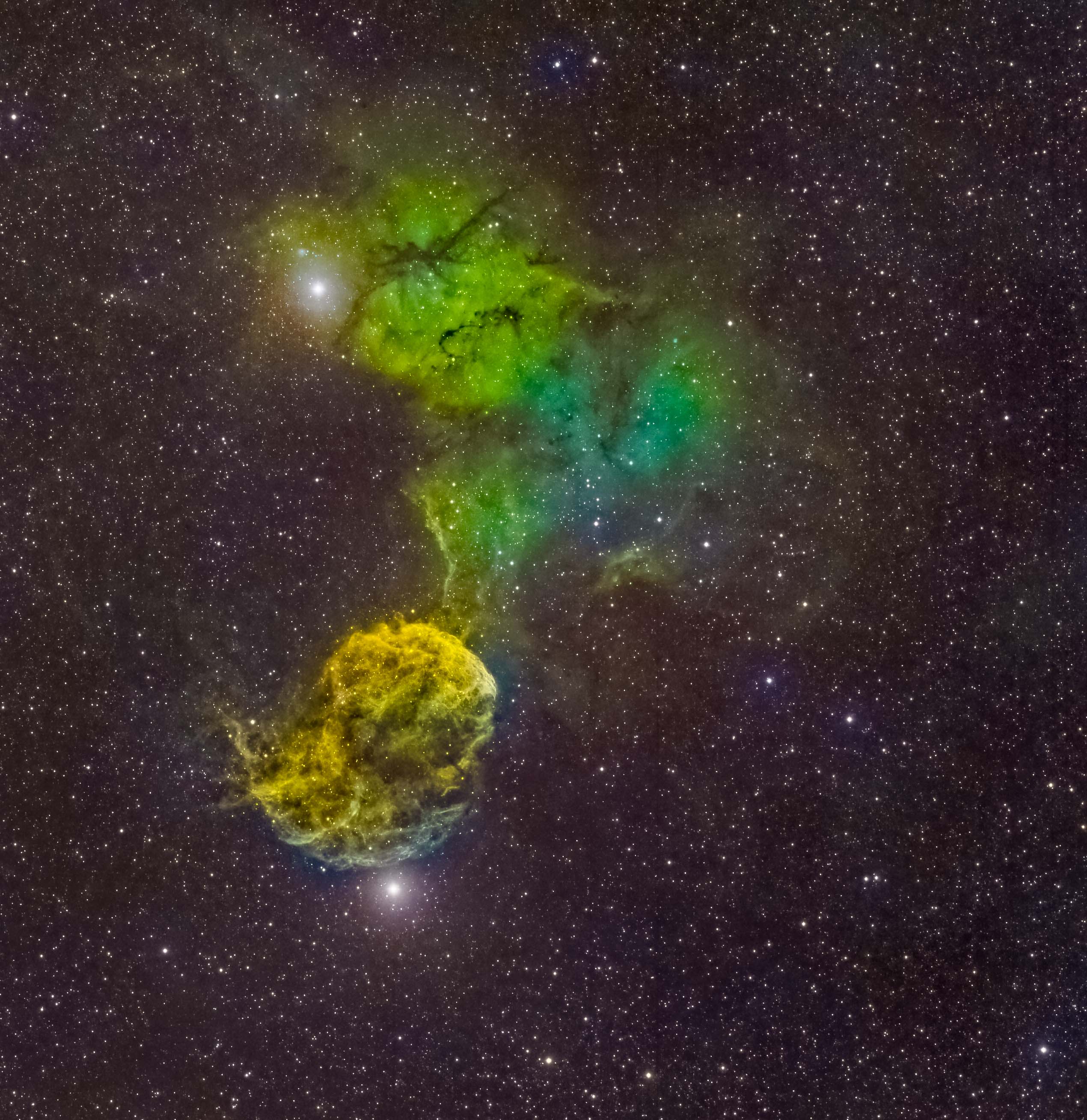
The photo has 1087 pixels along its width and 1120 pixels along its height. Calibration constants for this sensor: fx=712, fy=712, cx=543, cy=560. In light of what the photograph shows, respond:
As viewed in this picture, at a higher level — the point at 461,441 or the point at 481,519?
the point at 461,441

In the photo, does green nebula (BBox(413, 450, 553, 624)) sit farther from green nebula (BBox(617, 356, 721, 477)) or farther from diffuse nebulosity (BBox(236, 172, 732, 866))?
green nebula (BBox(617, 356, 721, 477))

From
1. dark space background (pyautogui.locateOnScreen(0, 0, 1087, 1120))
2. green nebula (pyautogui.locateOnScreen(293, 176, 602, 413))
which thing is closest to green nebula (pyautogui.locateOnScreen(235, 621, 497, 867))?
dark space background (pyautogui.locateOnScreen(0, 0, 1087, 1120))

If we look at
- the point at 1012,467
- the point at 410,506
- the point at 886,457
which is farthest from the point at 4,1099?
the point at 1012,467

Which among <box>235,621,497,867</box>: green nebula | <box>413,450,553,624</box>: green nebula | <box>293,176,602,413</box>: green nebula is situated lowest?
<box>235,621,497,867</box>: green nebula

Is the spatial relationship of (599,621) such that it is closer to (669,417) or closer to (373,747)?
(669,417)

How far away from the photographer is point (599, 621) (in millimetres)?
3484

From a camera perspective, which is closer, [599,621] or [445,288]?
[445,288]

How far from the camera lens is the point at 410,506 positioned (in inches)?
134

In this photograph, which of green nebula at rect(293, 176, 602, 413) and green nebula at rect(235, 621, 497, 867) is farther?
green nebula at rect(235, 621, 497, 867)

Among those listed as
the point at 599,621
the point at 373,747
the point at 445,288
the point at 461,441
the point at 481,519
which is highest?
the point at 445,288

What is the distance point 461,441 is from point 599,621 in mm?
1095

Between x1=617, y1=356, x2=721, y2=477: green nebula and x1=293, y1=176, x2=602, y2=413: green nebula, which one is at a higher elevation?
x1=293, y1=176, x2=602, y2=413: green nebula

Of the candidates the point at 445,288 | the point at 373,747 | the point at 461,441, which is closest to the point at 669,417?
the point at 461,441

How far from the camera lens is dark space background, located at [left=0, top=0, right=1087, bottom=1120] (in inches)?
130
